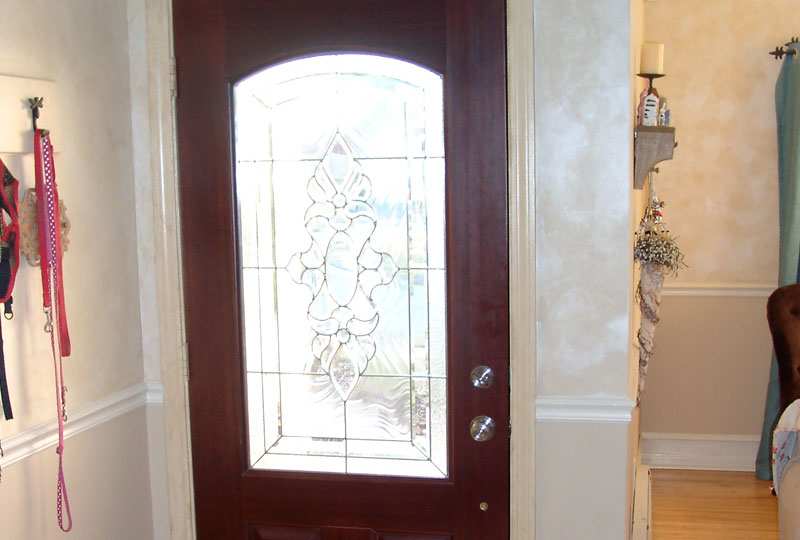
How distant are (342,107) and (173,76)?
51 centimetres

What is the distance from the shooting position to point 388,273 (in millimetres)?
2178

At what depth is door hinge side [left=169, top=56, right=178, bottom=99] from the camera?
7.27 ft

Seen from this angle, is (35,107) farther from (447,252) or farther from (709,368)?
(709,368)

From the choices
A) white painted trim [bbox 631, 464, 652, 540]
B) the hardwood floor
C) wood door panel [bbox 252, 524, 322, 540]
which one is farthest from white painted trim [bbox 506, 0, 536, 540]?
the hardwood floor

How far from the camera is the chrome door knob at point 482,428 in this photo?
2.15 m

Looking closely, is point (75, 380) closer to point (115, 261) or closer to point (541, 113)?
point (115, 261)

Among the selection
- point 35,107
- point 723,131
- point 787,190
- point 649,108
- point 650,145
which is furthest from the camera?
point 723,131

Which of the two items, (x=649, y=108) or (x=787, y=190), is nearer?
(x=649, y=108)

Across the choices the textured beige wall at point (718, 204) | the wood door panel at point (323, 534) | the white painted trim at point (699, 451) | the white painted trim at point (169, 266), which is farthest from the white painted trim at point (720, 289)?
the white painted trim at point (169, 266)

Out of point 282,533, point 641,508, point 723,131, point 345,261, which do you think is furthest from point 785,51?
point 282,533

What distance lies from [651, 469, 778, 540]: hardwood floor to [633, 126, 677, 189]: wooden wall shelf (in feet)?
5.78

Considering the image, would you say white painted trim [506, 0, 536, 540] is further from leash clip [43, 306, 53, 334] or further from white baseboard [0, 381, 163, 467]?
leash clip [43, 306, 53, 334]

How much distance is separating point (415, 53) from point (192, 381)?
115 cm

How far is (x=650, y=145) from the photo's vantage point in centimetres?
250
